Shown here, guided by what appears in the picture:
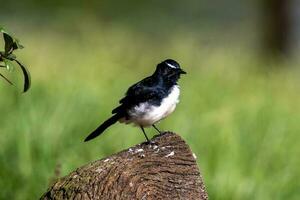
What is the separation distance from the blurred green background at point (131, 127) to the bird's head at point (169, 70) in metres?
1.21

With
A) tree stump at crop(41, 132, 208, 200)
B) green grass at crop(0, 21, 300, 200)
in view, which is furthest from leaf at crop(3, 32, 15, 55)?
green grass at crop(0, 21, 300, 200)

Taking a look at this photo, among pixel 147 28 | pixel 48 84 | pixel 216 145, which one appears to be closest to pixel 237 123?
pixel 216 145

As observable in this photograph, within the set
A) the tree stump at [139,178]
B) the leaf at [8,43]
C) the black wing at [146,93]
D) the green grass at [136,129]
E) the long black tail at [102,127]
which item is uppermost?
the green grass at [136,129]

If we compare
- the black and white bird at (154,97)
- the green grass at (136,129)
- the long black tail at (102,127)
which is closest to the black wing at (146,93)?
the black and white bird at (154,97)

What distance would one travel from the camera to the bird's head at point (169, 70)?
425 centimetres

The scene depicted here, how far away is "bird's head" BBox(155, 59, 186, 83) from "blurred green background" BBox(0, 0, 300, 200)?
1.21 metres

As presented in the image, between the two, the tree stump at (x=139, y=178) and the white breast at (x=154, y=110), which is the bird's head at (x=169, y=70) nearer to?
the white breast at (x=154, y=110)

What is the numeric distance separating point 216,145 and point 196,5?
44.7 feet

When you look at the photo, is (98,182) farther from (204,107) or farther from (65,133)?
(204,107)

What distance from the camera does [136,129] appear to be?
7.02 m

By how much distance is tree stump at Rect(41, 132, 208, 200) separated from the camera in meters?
3.69

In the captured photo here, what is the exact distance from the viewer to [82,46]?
33.2 ft

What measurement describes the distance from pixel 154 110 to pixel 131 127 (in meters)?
2.64

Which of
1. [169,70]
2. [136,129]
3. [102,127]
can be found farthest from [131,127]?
[169,70]
